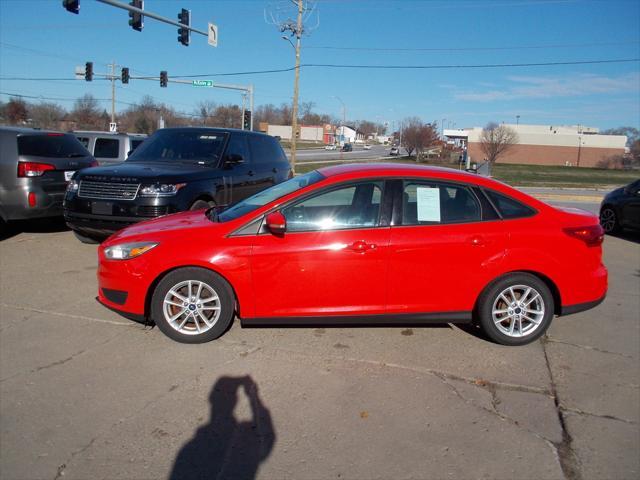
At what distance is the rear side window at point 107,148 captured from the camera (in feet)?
43.4

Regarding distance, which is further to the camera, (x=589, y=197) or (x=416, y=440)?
(x=589, y=197)

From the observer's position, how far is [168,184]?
22.1ft

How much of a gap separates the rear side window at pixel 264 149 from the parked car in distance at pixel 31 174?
2.95 m

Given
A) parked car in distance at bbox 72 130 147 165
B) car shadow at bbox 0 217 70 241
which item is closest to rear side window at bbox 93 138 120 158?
parked car in distance at bbox 72 130 147 165

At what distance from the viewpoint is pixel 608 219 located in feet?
36.7

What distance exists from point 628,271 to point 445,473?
20.8 feet

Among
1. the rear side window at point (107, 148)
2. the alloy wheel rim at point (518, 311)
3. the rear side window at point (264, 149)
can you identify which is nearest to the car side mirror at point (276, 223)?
the alloy wheel rim at point (518, 311)

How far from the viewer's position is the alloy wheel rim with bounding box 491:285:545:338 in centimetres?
452

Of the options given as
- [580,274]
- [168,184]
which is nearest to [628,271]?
[580,274]

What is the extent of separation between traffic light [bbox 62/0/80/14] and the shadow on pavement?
15.8 meters

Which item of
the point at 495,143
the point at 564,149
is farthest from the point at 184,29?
the point at 564,149

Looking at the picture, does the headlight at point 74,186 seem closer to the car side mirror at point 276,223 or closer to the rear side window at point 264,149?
the rear side window at point 264,149

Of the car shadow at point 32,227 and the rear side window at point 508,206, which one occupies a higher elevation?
the rear side window at point 508,206

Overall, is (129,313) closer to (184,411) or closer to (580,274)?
(184,411)
